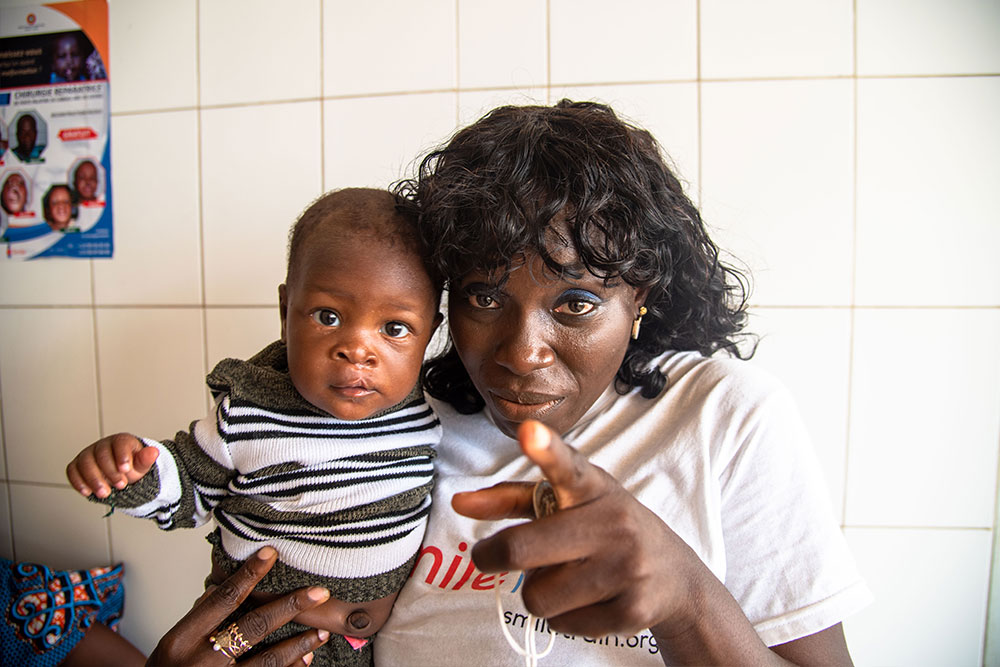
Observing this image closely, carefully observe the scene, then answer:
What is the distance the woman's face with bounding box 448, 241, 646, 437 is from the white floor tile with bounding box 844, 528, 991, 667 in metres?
0.90

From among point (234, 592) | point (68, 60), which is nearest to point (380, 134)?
point (68, 60)

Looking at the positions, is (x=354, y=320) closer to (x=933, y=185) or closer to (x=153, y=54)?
(x=153, y=54)

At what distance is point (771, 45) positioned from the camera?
1121mm

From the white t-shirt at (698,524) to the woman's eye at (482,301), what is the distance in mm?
263

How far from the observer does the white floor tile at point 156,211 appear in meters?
1.31

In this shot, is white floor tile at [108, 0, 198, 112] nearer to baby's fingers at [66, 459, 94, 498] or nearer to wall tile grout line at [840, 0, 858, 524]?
baby's fingers at [66, 459, 94, 498]

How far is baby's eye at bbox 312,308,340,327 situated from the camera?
78 cm

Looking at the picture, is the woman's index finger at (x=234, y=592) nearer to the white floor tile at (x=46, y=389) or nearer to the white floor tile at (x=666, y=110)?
the white floor tile at (x=46, y=389)

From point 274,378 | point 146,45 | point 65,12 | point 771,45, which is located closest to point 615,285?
point 274,378

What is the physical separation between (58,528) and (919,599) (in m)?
2.24

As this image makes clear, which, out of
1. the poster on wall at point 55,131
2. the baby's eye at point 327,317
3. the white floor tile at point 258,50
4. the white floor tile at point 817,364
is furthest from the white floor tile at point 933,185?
the poster on wall at point 55,131

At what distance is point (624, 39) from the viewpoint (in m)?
1.14

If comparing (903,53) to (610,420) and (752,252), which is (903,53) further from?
(610,420)

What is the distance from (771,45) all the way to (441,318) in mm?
945
